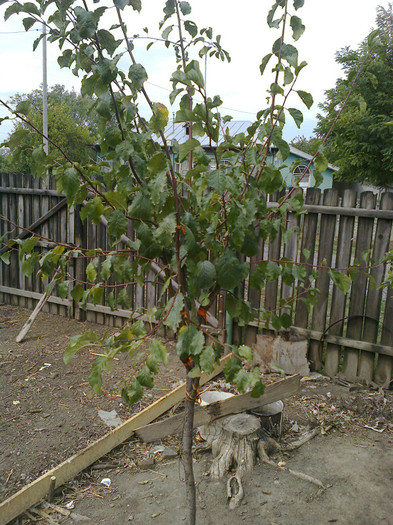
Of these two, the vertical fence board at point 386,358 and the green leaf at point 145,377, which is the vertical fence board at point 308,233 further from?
the green leaf at point 145,377

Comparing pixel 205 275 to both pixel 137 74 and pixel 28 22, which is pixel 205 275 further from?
pixel 28 22

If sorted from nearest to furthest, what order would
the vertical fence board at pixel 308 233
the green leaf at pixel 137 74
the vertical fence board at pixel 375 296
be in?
1. the green leaf at pixel 137 74
2. the vertical fence board at pixel 375 296
3. the vertical fence board at pixel 308 233

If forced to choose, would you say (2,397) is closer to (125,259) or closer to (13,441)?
(13,441)

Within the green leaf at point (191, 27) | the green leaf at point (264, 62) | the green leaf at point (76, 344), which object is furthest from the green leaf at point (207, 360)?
the green leaf at point (191, 27)

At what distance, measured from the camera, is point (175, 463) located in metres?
3.09

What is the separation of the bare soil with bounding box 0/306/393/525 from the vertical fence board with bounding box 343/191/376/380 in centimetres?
23

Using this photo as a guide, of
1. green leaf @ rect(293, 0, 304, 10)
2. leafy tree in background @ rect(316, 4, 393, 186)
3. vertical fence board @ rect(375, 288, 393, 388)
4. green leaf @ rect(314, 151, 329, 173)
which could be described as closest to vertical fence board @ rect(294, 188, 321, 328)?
vertical fence board @ rect(375, 288, 393, 388)

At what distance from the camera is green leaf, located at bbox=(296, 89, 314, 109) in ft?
5.29

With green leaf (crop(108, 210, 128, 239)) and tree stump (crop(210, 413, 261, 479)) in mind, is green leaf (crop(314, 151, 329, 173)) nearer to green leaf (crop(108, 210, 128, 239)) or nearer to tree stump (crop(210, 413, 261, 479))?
green leaf (crop(108, 210, 128, 239))

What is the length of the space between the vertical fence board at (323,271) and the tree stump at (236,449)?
5.19ft

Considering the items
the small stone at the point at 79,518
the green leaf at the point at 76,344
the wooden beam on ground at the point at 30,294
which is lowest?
the small stone at the point at 79,518

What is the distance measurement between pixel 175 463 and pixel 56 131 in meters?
30.1

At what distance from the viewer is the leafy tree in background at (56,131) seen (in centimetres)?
156

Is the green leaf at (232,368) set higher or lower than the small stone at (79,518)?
higher
